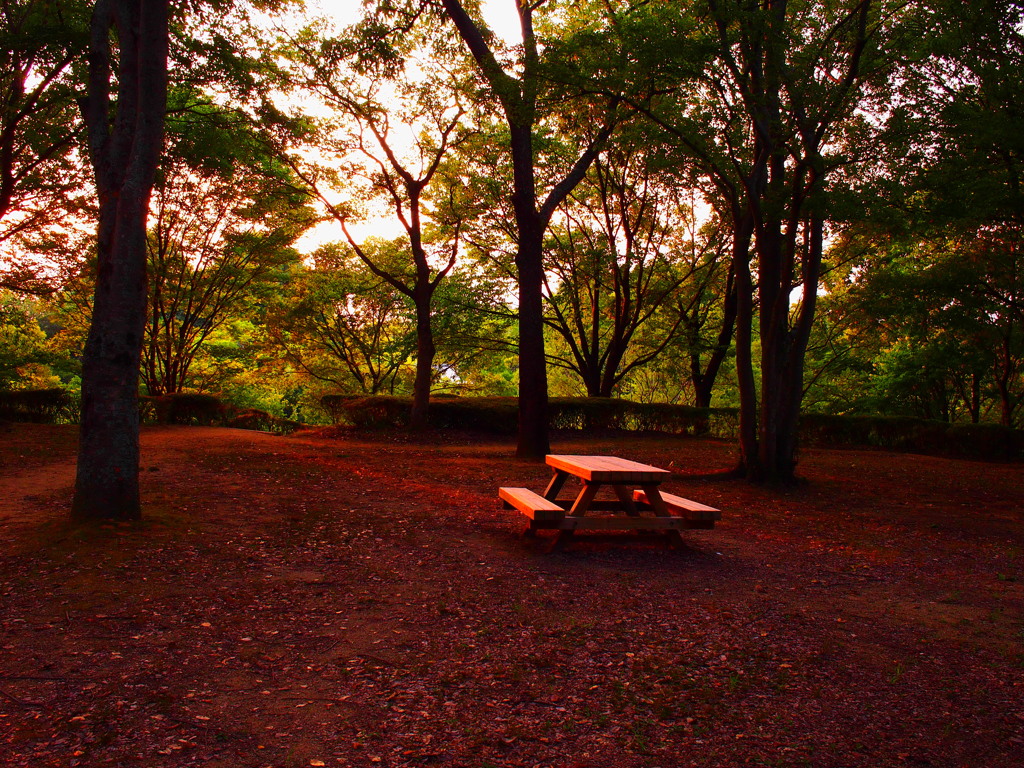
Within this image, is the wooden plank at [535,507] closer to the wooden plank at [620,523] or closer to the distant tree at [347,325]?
the wooden plank at [620,523]

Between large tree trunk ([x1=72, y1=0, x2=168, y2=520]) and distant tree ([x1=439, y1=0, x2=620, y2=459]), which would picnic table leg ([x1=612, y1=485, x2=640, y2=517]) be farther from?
distant tree ([x1=439, y1=0, x2=620, y2=459])

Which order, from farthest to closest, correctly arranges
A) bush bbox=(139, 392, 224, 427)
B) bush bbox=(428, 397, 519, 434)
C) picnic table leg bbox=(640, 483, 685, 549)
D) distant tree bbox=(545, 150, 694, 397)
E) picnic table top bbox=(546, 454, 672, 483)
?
distant tree bbox=(545, 150, 694, 397) → bush bbox=(428, 397, 519, 434) → bush bbox=(139, 392, 224, 427) → picnic table leg bbox=(640, 483, 685, 549) → picnic table top bbox=(546, 454, 672, 483)

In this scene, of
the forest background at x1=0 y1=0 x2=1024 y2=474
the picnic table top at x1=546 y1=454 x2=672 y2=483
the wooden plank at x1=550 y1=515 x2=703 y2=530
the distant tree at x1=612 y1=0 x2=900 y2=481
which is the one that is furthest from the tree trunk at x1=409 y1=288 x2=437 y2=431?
the wooden plank at x1=550 y1=515 x2=703 y2=530

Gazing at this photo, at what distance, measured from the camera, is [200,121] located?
44.2ft

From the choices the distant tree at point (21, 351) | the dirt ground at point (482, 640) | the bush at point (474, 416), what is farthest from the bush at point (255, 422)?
the dirt ground at point (482, 640)

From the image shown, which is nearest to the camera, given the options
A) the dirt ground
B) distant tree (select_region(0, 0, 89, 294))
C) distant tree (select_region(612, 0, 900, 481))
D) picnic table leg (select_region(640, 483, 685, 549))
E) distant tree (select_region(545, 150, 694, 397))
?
the dirt ground

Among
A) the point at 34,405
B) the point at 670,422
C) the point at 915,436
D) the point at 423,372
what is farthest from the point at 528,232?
the point at 34,405

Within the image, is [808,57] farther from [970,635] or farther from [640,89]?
[970,635]

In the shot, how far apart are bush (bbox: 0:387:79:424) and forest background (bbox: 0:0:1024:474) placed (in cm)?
266

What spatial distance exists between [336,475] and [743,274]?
7.14 meters

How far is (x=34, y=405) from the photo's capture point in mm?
16344

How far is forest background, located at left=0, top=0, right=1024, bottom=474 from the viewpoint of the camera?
30.3 feet

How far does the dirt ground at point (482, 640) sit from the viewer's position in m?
2.69

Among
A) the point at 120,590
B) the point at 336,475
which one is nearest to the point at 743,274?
the point at 336,475
